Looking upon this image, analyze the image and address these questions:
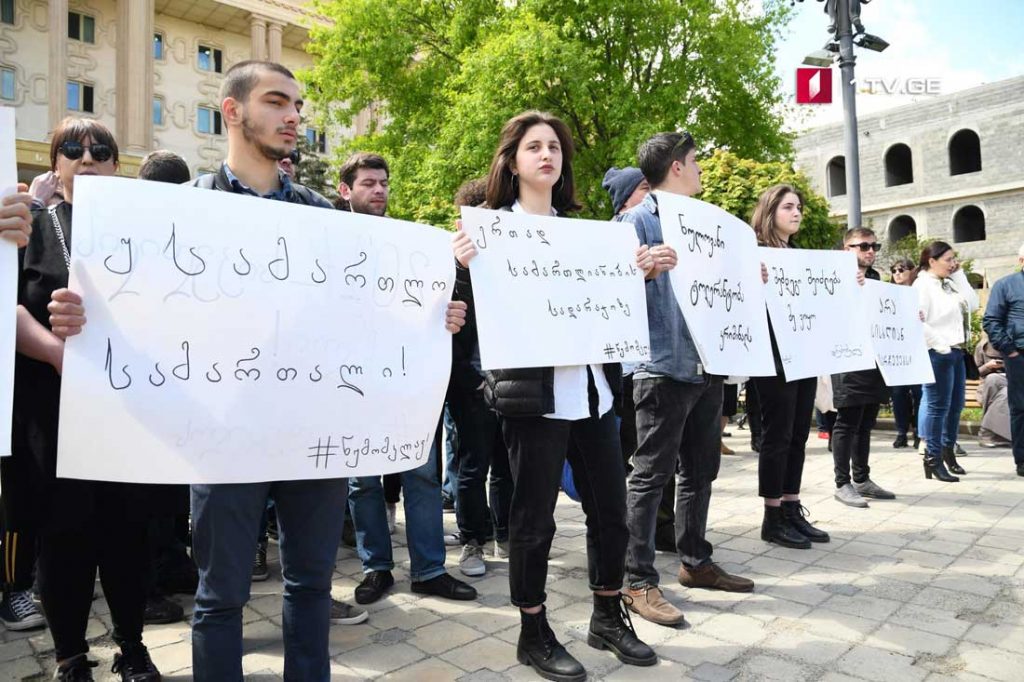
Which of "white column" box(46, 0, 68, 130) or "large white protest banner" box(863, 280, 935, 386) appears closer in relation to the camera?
"large white protest banner" box(863, 280, 935, 386)

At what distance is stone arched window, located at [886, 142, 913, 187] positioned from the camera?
1558 inches

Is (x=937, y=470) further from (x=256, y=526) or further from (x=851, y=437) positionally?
(x=256, y=526)

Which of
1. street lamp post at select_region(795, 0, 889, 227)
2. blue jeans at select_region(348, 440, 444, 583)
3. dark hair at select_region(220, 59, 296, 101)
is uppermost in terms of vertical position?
street lamp post at select_region(795, 0, 889, 227)

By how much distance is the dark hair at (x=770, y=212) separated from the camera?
467 centimetres

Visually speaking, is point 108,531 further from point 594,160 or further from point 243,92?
point 594,160

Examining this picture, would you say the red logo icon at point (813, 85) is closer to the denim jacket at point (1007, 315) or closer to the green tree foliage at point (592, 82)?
the green tree foliage at point (592, 82)

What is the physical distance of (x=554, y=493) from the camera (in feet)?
9.29

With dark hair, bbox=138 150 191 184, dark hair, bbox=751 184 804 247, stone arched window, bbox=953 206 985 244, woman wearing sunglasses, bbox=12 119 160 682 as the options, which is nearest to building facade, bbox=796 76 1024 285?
stone arched window, bbox=953 206 985 244

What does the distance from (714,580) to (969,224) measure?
41059 mm

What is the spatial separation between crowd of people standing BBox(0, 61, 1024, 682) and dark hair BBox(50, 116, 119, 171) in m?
0.01

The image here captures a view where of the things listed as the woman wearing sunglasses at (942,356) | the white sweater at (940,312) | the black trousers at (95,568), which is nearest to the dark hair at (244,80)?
the black trousers at (95,568)

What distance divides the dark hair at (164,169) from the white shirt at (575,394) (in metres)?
1.92

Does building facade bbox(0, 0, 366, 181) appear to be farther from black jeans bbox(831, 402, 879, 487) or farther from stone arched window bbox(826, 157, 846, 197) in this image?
black jeans bbox(831, 402, 879, 487)

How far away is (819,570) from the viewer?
4.11 metres
